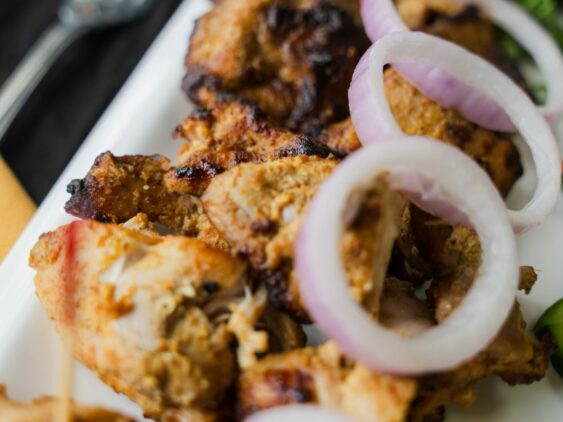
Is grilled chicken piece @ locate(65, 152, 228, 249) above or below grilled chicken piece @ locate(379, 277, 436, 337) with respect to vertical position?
above

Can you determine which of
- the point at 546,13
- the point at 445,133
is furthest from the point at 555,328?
the point at 546,13

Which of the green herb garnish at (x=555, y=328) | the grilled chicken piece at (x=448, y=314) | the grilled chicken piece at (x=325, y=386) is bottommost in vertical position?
the green herb garnish at (x=555, y=328)

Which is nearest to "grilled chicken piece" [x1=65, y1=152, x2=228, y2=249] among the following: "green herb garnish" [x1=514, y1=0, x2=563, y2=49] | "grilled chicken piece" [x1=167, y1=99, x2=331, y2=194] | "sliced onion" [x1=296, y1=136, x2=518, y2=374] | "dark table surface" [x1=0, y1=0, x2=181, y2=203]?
"grilled chicken piece" [x1=167, y1=99, x2=331, y2=194]

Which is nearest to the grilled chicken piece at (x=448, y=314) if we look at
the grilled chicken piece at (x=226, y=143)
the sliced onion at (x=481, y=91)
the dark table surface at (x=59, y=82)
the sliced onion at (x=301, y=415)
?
the sliced onion at (x=301, y=415)

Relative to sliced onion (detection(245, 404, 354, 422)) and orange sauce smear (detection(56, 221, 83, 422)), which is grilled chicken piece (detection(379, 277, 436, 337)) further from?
orange sauce smear (detection(56, 221, 83, 422))

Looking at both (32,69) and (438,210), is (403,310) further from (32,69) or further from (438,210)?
(32,69)

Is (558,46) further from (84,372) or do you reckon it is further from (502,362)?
(84,372)

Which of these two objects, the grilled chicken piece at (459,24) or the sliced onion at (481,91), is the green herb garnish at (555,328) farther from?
the grilled chicken piece at (459,24)
